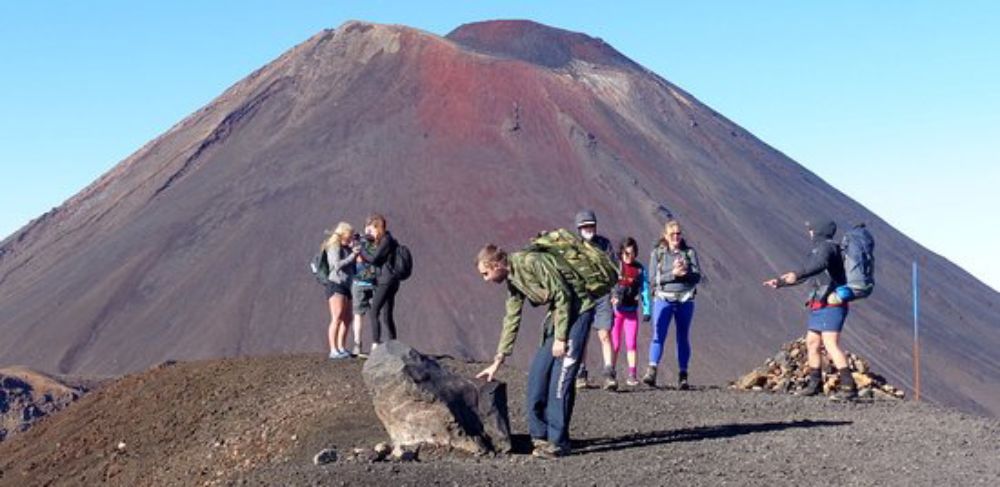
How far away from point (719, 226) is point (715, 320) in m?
10.6

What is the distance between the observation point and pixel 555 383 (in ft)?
34.6

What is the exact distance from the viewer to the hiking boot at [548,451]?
34.9 ft

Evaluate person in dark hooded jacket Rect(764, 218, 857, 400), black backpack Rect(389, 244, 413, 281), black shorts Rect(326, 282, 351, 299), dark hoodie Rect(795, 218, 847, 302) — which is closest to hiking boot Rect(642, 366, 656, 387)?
person in dark hooded jacket Rect(764, 218, 857, 400)

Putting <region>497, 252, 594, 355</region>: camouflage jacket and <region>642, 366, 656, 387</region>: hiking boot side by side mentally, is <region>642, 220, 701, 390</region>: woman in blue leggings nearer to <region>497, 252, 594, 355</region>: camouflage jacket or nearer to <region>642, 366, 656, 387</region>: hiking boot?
<region>642, 366, 656, 387</region>: hiking boot

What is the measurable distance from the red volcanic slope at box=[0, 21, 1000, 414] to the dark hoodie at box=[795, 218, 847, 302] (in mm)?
41414

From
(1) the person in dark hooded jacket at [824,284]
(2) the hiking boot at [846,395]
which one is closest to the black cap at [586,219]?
(1) the person in dark hooded jacket at [824,284]

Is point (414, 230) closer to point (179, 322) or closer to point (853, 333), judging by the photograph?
point (179, 322)

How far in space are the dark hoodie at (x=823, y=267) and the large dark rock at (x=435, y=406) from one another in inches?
134

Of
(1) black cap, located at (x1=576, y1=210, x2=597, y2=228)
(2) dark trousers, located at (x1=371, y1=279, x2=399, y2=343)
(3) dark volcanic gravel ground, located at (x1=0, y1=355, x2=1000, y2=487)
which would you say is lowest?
(3) dark volcanic gravel ground, located at (x1=0, y1=355, x2=1000, y2=487)

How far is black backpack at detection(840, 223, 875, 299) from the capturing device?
13203 millimetres

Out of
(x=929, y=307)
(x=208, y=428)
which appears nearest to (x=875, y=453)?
(x=208, y=428)

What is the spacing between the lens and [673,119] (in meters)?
83.3

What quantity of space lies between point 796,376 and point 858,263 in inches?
174

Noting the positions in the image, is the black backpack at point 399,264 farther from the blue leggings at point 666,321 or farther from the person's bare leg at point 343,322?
the blue leggings at point 666,321
